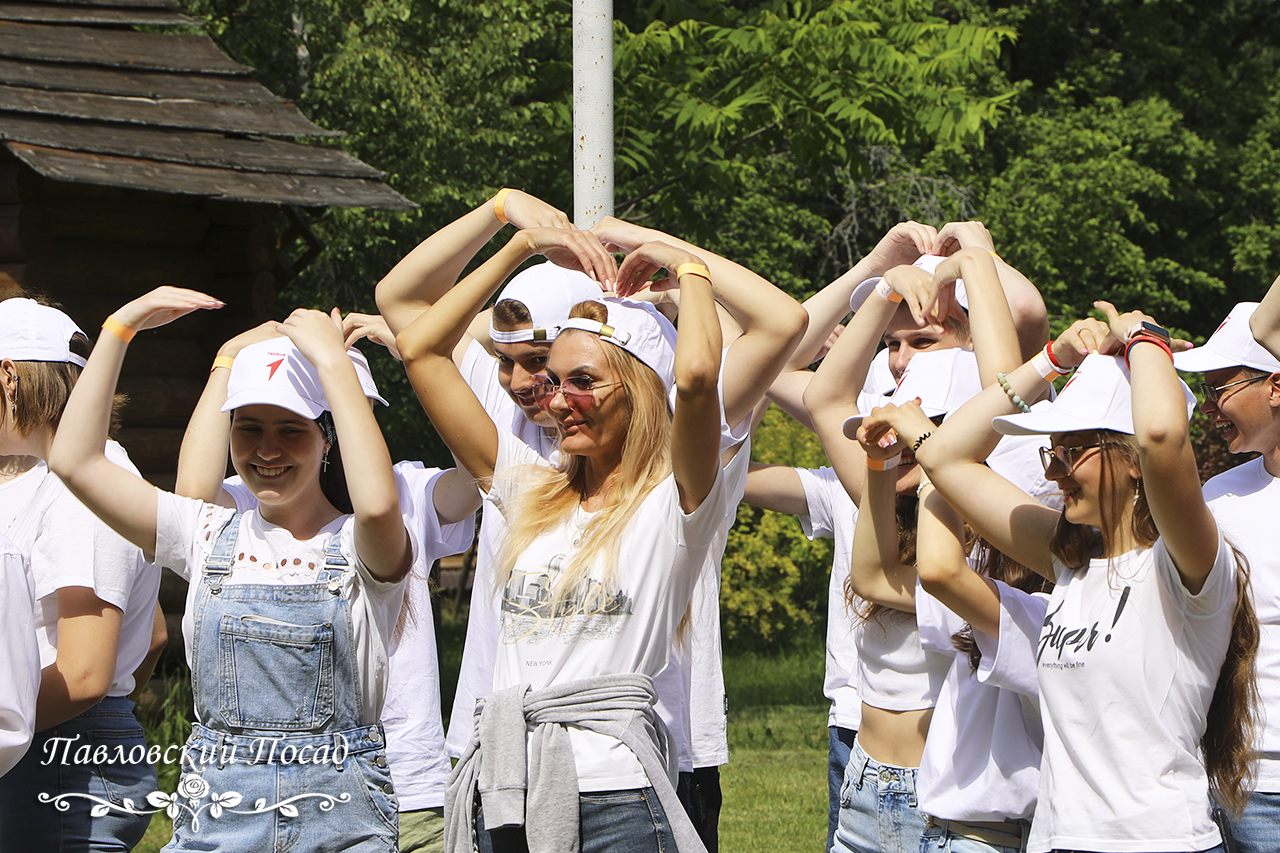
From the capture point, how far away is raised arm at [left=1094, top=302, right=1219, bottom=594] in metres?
2.56

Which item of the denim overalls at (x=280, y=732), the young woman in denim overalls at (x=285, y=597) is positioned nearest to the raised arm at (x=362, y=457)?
the young woman in denim overalls at (x=285, y=597)

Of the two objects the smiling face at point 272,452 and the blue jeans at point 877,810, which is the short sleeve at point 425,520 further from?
the blue jeans at point 877,810

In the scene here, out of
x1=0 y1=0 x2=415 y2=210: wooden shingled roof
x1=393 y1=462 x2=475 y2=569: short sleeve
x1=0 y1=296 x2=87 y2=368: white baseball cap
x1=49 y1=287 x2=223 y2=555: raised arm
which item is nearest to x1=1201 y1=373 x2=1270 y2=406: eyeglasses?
x1=393 y1=462 x2=475 y2=569: short sleeve

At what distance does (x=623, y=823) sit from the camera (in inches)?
107

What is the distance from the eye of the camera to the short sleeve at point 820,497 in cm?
438

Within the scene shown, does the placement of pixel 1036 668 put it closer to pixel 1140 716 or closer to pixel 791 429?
pixel 1140 716

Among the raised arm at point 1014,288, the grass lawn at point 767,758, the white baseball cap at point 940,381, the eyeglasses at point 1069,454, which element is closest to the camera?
the eyeglasses at point 1069,454

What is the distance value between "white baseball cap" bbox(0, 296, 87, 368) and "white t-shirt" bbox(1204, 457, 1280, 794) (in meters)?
3.04

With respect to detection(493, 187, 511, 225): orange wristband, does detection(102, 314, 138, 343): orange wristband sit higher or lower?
lower

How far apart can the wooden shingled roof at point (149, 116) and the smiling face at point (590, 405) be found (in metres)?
5.03

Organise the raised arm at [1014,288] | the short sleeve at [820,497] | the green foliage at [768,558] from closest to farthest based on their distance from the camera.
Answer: the raised arm at [1014,288] → the short sleeve at [820,497] → the green foliage at [768,558]

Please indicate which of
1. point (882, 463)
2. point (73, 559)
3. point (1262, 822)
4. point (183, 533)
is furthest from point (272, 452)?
point (1262, 822)

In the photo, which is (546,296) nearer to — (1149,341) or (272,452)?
(272,452)

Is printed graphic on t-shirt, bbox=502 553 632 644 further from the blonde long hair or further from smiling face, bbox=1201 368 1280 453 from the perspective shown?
smiling face, bbox=1201 368 1280 453
